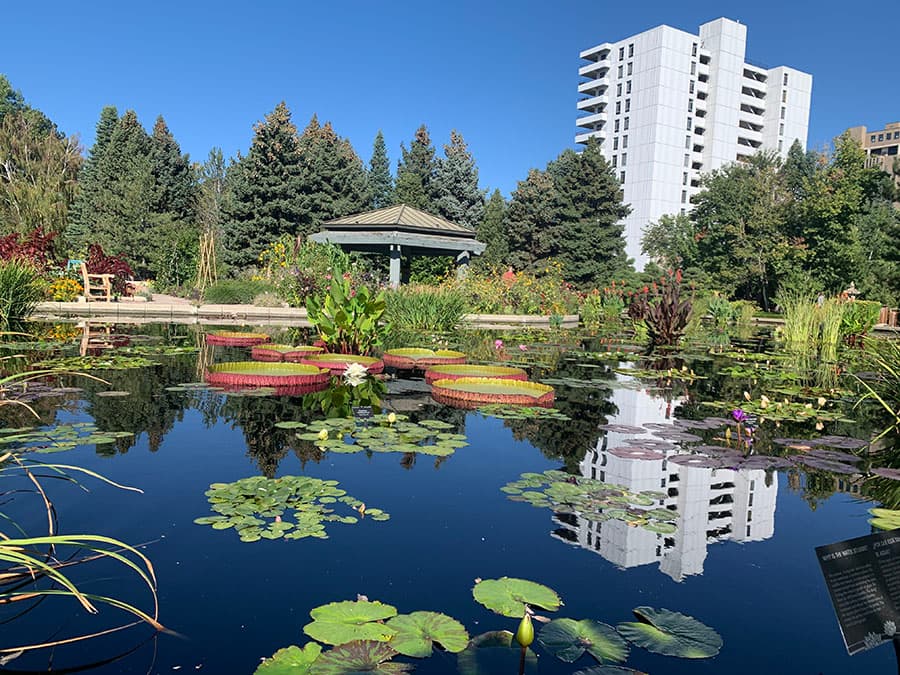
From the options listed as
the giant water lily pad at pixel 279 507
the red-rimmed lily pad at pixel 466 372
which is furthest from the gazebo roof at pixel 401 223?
the giant water lily pad at pixel 279 507

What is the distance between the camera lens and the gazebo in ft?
62.9

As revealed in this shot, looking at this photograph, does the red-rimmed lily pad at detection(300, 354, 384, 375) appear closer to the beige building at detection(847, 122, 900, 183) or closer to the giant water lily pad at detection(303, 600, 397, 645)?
the giant water lily pad at detection(303, 600, 397, 645)

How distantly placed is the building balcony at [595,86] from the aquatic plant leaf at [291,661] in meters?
63.0

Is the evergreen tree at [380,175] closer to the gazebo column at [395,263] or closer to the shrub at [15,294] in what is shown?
the gazebo column at [395,263]

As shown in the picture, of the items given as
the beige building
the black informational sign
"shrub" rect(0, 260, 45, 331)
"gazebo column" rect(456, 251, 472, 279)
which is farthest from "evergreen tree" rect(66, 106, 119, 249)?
the beige building

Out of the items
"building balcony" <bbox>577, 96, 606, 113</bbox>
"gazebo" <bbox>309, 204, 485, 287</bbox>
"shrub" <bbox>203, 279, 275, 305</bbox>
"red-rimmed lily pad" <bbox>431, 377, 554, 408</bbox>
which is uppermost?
"building balcony" <bbox>577, 96, 606, 113</bbox>

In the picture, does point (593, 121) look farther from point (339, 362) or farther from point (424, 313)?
point (339, 362)

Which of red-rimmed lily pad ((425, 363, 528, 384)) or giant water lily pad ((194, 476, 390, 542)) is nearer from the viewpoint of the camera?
giant water lily pad ((194, 476, 390, 542))

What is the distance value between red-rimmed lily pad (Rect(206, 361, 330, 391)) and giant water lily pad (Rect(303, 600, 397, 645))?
4.16 metres

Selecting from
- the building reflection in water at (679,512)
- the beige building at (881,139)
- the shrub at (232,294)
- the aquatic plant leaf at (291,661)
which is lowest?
the aquatic plant leaf at (291,661)

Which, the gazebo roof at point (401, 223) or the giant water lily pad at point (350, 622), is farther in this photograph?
the gazebo roof at point (401, 223)

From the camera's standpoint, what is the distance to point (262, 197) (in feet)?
95.7

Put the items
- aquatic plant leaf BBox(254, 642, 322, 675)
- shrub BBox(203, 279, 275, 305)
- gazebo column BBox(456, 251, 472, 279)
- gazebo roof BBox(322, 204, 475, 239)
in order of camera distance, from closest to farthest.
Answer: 1. aquatic plant leaf BBox(254, 642, 322, 675)
2. shrub BBox(203, 279, 275, 305)
3. gazebo roof BBox(322, 204, 475, 239)
4. gazebo column BBox(456, 251, 472, 279)

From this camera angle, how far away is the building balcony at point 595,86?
57594 mm
